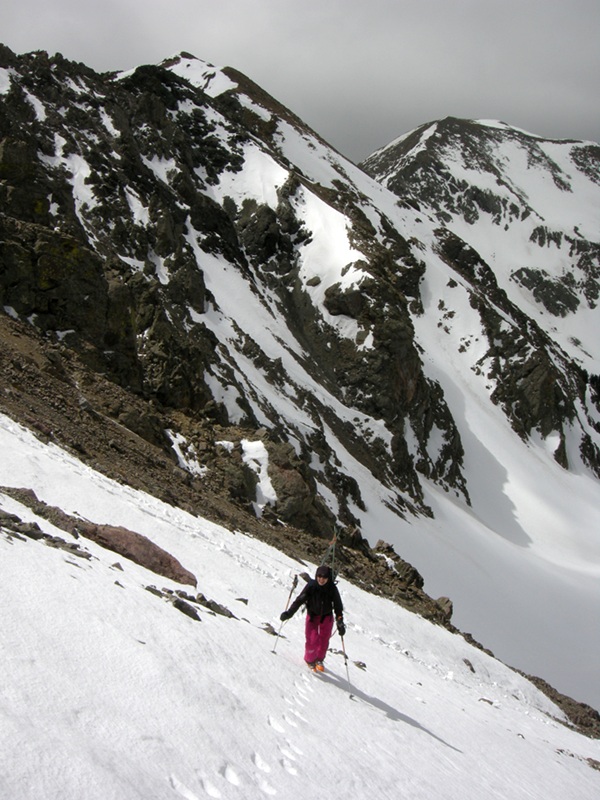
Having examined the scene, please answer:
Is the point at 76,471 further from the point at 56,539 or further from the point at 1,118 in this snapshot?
the point at 1,118

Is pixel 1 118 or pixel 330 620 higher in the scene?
pixel 1 118

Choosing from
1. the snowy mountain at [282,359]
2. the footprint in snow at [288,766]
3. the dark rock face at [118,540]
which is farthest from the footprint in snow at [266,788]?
the snowy mountain at [282,359]

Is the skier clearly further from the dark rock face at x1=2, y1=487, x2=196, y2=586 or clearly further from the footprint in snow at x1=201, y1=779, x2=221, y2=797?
the footprint in snow at x1=201, y1=779, x2=221, y2=797

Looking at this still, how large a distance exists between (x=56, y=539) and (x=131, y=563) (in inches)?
56.9

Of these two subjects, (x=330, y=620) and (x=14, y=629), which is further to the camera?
(x=330, y=620)

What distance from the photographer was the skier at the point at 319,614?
25.0 feet

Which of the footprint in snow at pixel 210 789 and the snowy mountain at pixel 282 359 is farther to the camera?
the snowy mountain at pixel 282 359

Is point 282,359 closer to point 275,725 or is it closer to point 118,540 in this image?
point 118,540

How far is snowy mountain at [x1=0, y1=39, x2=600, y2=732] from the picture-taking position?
19688mm

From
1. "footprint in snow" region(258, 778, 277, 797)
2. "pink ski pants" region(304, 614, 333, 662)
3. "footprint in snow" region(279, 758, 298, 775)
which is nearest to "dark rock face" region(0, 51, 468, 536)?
"pink ski pants" region(304, 614, 333, 662)

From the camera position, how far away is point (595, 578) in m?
44.3

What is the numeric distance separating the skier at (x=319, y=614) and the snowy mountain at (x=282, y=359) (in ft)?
12.7

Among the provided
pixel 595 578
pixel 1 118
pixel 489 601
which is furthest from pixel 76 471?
pixel 595 578

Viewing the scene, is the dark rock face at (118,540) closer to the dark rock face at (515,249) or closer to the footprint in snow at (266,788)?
the footprint in snow at (266,788)
